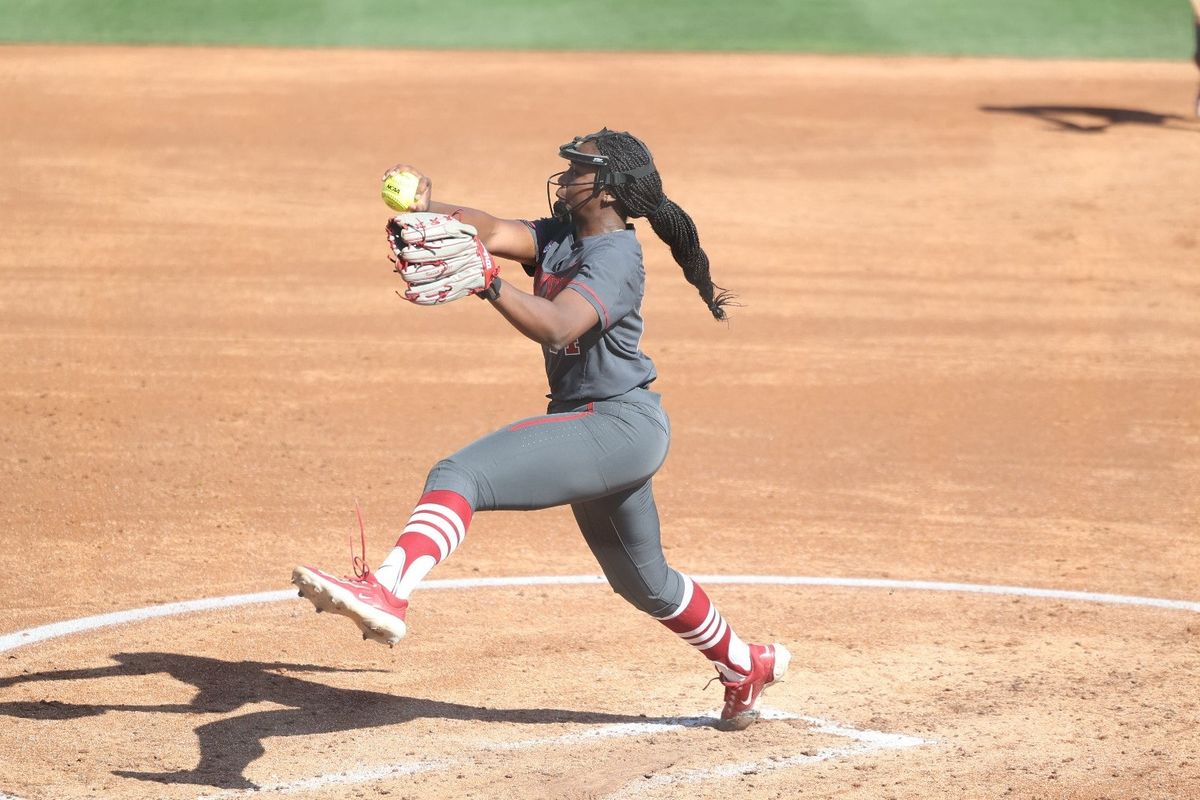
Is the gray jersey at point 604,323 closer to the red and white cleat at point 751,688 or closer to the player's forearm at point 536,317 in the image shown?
the player's forearm at point 536,317

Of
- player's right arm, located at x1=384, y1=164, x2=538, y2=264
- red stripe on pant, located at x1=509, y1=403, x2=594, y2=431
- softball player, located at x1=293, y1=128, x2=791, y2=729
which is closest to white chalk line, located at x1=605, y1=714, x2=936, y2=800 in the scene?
softball player, located at x1=293, y1=128, x2=791, y2=729

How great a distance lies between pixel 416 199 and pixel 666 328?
24.1ft

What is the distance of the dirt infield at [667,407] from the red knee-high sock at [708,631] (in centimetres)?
25

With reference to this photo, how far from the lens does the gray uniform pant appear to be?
15.4 ft

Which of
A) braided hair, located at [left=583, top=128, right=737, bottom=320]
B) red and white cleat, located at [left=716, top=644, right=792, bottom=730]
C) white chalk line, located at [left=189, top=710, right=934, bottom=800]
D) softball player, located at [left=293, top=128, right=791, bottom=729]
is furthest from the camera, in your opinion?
red and white cleat, located at [left=716, top=644, right=792, bottom=730]

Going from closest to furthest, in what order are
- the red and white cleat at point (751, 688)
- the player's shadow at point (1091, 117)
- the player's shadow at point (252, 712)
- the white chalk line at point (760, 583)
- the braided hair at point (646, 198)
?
the braided hair at point (646, 198) → the player's shadow at point (252, 712) → the red and white cleat at point (751, 688) → the white chalk line at point (760, 583) → the player's shadow at point (1091, 117)

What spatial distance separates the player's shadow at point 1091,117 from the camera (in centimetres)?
1873

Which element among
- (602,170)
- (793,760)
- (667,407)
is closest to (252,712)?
(793,760)

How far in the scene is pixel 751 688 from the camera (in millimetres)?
5578

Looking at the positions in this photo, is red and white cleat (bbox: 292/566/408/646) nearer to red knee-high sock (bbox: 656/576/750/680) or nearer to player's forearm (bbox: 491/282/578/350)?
player's forearm (bbox: 491/282/578/350)

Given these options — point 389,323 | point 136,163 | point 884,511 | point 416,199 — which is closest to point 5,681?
point 416,199

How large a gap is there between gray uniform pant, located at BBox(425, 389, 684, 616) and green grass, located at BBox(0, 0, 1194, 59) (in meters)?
18.1

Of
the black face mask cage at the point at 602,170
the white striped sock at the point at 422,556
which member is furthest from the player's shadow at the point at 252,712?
the black face mask cage at the point at 602,170

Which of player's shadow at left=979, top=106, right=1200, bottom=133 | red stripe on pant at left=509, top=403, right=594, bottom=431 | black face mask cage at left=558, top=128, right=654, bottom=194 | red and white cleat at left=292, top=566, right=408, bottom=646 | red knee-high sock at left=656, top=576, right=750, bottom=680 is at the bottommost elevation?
red knee-high sock at left=656, top=576, right=750, bottom=680
